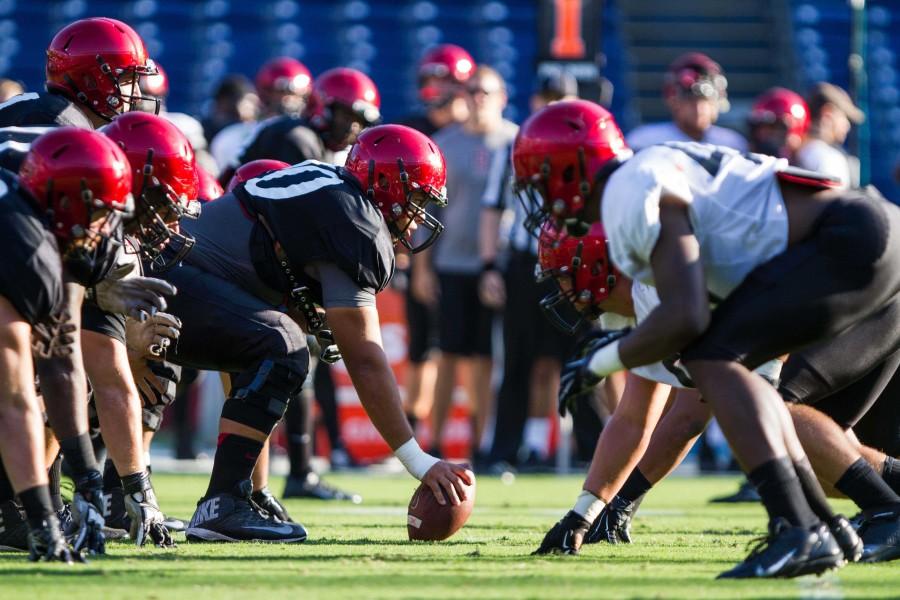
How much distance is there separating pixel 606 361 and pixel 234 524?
61.3 inches

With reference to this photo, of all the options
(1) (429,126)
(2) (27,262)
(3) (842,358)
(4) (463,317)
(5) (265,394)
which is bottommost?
(4) (463,317)

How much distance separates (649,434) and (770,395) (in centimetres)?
84

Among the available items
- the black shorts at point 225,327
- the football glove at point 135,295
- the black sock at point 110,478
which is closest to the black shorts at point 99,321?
the football glove at point 135,295

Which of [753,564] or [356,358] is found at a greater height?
[356,358]

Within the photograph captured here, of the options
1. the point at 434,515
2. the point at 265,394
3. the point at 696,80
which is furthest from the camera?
the point at 696,80

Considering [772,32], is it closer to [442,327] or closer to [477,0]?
[477,0]

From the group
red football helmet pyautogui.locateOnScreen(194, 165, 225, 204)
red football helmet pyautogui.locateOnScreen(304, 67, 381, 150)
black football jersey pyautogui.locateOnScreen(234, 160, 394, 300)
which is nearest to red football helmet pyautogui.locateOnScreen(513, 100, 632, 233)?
black football jersey pyautogui.locateOnScreen(234, 160, 394, 300)

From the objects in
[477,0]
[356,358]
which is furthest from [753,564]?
[477,0]

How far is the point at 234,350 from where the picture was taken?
4840mm

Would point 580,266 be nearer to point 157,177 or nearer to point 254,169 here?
point 157,177

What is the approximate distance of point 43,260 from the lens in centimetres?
376

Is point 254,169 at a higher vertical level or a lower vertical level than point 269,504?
higher

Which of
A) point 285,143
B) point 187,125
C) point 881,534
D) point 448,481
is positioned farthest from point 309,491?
point 881,534

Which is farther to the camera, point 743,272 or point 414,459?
point 414,459
